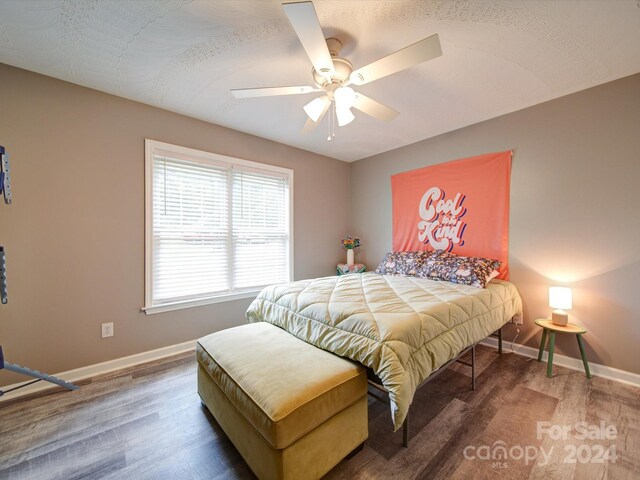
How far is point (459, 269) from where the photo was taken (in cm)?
263

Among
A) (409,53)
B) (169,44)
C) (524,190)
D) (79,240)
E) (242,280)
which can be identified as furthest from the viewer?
(242,280)

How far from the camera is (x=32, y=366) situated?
1.99 meters

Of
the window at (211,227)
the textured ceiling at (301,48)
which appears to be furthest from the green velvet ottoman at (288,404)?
the textured ceiling at (301,48)

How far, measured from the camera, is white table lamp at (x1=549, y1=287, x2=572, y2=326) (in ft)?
7.23

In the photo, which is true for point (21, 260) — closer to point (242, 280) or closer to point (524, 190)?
point (242, 280)

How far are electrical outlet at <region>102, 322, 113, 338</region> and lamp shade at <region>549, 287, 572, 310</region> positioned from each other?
400cm

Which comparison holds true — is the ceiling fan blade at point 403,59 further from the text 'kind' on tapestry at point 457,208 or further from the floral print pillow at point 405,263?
the floral print pillow at point 405,263

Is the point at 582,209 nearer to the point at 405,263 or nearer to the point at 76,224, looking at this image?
the point at 405,263

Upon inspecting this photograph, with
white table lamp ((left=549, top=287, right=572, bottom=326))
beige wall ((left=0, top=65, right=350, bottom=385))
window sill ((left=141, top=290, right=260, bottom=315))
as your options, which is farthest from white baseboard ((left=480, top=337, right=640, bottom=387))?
beige wall ((left=0, top=65, right=350, bottom=385))

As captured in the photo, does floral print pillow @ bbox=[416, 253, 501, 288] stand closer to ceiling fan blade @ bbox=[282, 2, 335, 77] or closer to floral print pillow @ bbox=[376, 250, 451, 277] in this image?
floral print pillow @ bbox=[376, 250, 451, 277]

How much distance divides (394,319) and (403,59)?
4.80 feet

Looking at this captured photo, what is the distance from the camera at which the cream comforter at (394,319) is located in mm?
1315

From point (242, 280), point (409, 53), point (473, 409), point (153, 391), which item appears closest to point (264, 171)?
point (242, 280)

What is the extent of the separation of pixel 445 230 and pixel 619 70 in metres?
1.89
